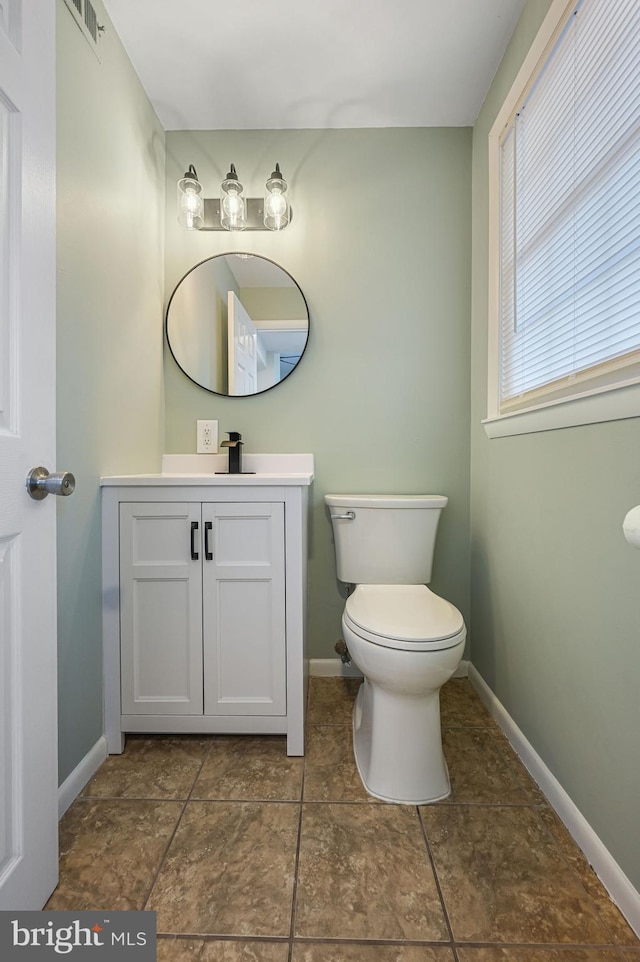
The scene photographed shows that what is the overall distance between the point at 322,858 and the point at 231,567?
2.49 feet

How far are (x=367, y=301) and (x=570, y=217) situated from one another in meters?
0.90

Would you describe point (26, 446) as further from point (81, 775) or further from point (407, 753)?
point (407, 753)

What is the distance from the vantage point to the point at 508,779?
1368 millimetres

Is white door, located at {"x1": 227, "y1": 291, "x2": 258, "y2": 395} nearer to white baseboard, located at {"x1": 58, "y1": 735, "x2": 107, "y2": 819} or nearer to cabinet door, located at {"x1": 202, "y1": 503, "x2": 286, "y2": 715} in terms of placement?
cabinet door, located at {"x1": 202, "y1": 503, "x2": 286, "y2": 715}

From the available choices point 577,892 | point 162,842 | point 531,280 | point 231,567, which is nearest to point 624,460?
point 531,280

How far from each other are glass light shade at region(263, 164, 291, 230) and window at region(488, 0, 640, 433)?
79 cm

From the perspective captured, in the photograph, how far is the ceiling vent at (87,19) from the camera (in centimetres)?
129

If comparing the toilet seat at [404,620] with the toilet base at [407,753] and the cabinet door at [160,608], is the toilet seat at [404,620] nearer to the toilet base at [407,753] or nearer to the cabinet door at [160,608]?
the toilet base at [407,753]

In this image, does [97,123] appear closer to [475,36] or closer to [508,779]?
[475,36]

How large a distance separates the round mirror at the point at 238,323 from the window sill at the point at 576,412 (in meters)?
0.92

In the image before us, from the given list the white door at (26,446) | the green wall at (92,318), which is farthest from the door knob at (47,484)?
the green wall at (92,318)

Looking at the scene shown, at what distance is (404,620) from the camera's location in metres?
1.36

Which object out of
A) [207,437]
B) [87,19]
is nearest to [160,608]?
[207,437]

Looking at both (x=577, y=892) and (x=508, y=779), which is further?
(x=508, y=779)
